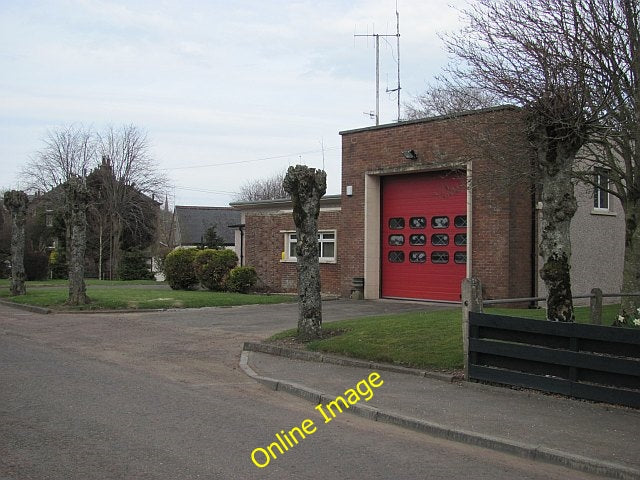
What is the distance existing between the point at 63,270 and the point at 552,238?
4218 cm

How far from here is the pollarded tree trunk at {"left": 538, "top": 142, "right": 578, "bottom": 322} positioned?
968 centimetres

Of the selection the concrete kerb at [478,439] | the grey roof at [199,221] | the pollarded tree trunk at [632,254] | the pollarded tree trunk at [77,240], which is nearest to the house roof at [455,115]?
the pollarded tree trunk at [632,254]

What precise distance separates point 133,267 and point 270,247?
18395mm

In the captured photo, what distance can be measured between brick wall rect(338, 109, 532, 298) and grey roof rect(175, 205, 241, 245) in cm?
4379

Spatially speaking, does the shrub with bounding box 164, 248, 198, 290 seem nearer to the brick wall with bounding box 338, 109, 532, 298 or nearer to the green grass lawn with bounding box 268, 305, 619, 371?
the brick wall with bounding box 338, 109, 532, 298

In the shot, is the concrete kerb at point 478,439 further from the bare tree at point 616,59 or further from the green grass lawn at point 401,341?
the bare tree at point 616,59

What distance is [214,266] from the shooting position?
1085 inches

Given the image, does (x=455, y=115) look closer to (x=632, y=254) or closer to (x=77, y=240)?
(x=632, y=254)

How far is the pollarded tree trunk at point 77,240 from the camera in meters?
20.5

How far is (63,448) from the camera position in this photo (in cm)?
636

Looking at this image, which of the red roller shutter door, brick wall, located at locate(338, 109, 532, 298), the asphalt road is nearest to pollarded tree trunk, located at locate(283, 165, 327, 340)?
the asphalt road

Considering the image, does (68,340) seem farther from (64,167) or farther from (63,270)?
(64,167)

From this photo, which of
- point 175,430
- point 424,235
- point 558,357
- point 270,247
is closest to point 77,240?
point 270,247

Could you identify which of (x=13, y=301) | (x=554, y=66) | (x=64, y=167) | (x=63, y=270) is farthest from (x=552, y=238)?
(x=64, y=167)
